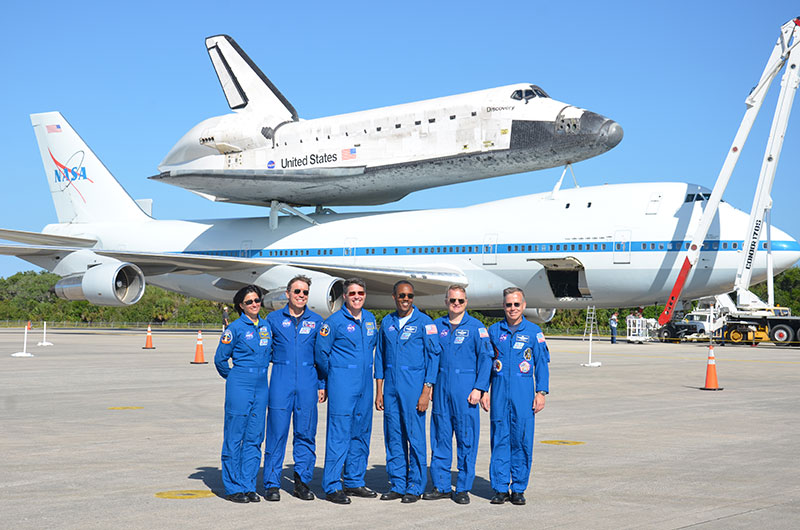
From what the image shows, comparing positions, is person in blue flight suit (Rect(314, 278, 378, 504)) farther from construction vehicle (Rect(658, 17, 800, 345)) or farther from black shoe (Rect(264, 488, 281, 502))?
construction vehicle (Rect(658, 17, 800, 345))

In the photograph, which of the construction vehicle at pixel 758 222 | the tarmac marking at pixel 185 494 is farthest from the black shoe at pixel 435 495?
the construction vehicle at pixel 758 222

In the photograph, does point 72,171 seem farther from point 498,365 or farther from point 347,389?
point 498,365

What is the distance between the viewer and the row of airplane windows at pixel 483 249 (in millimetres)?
23172

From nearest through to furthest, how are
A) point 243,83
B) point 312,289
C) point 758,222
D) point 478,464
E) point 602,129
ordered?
point 478,464, point 602,129, point 758,222, point 312,289, point 243,83

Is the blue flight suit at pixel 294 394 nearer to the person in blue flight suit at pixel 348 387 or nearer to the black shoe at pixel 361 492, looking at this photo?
the person in blue flight suit at pixel 348 387

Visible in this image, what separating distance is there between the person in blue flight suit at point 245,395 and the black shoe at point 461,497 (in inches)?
57.4

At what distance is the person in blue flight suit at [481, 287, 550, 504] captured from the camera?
21.4 ft

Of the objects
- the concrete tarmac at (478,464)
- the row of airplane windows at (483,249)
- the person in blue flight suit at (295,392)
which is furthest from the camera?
the row of airplane windows at (483,249)

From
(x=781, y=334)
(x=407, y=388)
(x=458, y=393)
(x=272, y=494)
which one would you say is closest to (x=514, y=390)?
(x=458, y=393)

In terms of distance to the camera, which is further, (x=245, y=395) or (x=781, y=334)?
(x=781, y=334)

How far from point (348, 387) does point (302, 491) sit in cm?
84

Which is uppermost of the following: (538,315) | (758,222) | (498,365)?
(758,222)

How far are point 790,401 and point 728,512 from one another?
7991 mm

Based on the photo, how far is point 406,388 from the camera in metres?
6.72
